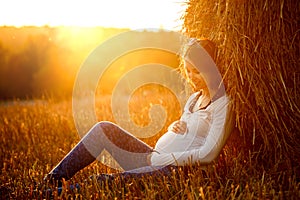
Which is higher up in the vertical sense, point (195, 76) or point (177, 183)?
point (195, 76)

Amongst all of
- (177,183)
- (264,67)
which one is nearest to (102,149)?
(177,183)

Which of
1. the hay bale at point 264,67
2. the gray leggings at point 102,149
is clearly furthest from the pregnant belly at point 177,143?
the hay bale at point 264,67

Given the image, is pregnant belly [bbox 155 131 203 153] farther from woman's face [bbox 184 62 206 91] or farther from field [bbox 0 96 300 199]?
woman's face [bbox 184 62 206 91]

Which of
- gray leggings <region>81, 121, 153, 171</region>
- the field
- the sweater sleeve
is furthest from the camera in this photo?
gray leggings <region>81, 121, 153, 171</region>

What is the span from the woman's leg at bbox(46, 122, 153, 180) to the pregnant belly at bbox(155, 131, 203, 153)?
0.13 meters

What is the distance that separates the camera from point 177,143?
10.0 feet

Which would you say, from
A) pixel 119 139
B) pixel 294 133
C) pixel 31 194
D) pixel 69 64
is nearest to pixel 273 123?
pixel 294 133

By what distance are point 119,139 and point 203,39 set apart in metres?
0.88

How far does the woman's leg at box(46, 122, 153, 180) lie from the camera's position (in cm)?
306

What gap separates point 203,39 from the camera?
120 inches

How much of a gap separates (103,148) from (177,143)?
1.69 ft

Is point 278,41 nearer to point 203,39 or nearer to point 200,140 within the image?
point 203,39

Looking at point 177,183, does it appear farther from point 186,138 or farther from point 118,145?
point 118,145

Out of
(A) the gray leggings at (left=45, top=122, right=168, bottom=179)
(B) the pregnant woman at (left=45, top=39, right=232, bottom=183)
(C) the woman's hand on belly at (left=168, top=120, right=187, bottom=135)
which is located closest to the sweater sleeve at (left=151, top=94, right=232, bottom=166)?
(B) the pregnant woman at (left=45, top=39, right=232, bottom=183)
